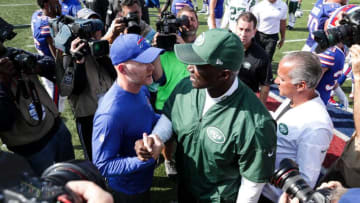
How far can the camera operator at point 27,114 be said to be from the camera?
2381mm

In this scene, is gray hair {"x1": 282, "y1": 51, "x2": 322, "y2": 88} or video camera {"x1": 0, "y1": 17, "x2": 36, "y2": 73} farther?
video camera {"x1": 0, "y1": 17, "x2": 36, "y2": 73}

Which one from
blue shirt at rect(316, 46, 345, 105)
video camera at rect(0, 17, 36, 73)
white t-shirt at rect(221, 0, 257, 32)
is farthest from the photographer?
white t-shirt at rect(221, 0, 257, 32)

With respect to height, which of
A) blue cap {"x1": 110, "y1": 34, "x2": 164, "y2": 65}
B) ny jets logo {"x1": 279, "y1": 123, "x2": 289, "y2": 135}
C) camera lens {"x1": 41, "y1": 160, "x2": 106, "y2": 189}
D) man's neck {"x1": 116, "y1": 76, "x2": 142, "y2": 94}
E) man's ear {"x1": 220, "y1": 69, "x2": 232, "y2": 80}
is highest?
blue cap {"x1": 110, "y1": 34, "x2": 164, "y2": 65}

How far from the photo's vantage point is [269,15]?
5.98 meters

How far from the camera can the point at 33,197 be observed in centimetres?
97

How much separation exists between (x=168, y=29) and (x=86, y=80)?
1259 mm

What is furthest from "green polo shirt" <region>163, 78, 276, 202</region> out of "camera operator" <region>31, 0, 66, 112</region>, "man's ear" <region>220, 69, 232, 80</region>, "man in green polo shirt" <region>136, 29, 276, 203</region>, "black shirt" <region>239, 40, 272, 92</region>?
"camera operator" <region>31, 0, 66, 112</region>

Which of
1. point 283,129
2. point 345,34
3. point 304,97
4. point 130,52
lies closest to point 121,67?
point 130,52

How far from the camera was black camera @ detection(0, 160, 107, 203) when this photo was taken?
3.11ft

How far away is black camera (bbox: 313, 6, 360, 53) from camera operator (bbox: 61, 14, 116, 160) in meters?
2.23

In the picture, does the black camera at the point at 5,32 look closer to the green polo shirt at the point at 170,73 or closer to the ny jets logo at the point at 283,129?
the green polo shirt at the point at 170,73

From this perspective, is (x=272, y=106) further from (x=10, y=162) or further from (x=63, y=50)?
(x=10, y=162)

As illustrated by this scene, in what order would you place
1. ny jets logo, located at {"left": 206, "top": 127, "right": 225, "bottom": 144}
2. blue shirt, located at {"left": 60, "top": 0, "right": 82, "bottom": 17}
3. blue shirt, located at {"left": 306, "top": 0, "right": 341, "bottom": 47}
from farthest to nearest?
blue shirt, located at {"left": 60, "top": 0, "right": 82, "bottom": 17}, blue shirt, located at {"left": 306, "top": 0, "right": 341, "bottom": 47}, ny jets logo, located at {"left": 206, "top": 127, "right": 225, "bottom": 144}

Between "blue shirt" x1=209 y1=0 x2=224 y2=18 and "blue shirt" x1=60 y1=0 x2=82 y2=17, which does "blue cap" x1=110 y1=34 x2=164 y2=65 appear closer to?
"blue shirt" x1=60 y1=0 x2=82 y2=17
